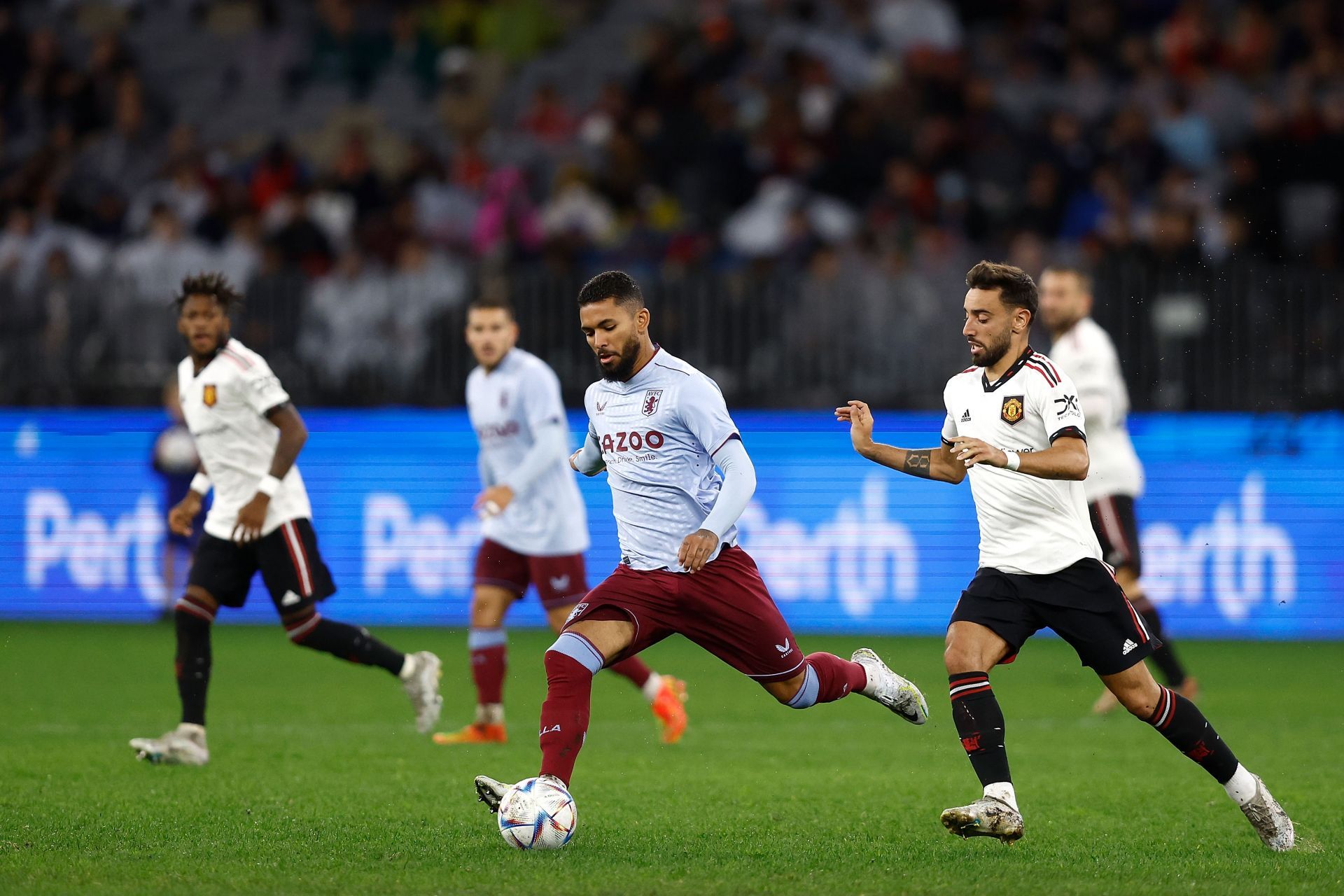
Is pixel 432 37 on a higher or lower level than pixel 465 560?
higher

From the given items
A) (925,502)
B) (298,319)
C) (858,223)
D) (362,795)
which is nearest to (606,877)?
(362,795)

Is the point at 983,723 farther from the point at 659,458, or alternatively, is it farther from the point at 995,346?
the point at 659,458

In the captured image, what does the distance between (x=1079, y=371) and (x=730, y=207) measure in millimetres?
7438

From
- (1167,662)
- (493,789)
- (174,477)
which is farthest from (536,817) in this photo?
(174,477)

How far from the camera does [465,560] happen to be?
1388cm

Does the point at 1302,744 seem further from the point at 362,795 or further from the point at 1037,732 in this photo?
the point at 362,795

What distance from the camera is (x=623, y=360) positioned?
20.3ft

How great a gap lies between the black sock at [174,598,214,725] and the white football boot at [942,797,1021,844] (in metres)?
3.96

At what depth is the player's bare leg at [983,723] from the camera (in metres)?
5.61

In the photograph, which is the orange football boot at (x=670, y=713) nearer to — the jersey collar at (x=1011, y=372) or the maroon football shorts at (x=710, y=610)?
the maroon football shorts at (x=710, y=610)

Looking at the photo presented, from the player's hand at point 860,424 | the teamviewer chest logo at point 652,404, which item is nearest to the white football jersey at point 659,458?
the teamviewer chest logo at point 652,404

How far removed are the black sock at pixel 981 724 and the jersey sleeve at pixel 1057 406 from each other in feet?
2.84

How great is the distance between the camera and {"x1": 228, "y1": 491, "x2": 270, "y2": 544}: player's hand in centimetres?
799

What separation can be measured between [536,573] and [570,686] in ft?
11.2
